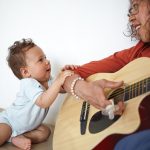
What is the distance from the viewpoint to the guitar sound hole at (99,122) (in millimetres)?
926

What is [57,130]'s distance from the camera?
44.8 inches

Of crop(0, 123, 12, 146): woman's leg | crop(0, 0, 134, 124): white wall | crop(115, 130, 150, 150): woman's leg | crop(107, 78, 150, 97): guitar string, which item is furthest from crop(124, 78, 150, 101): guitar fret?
crop(0, 123, 12, 146): woman's leg

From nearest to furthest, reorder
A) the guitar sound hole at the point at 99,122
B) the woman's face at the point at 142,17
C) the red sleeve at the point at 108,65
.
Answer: the guitar sound hole at the point at 99,122, the woman's face at the point at 142,17, the red sleeve at the point at 108,65

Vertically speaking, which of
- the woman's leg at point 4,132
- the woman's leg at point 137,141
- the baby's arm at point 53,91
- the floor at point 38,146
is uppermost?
the baby's arm at point 53,91

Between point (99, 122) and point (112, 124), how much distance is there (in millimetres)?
74

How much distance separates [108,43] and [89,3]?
0.23m

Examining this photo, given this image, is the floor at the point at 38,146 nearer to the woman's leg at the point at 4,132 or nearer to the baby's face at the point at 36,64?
the woman's leg at the point at 4,132

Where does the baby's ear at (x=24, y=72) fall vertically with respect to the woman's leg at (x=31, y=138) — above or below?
above

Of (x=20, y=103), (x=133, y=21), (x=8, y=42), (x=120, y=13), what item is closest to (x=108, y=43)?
(x=120, y=13)

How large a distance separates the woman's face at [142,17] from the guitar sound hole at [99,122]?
0.36 m

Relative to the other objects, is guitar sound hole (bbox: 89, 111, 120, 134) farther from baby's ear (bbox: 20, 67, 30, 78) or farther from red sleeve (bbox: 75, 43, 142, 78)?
baby's ear (bbox: 20, 67, 30, 78)

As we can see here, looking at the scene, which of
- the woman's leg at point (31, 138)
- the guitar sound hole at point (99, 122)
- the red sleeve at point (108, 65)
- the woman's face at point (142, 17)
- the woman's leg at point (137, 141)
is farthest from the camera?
the woman's leg at point (31, 138)

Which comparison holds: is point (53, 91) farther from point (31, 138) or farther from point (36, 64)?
point (31, 138)

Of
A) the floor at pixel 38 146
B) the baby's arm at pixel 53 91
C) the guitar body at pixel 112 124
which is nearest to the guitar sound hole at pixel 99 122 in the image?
the guitar body at pixel 112 124
